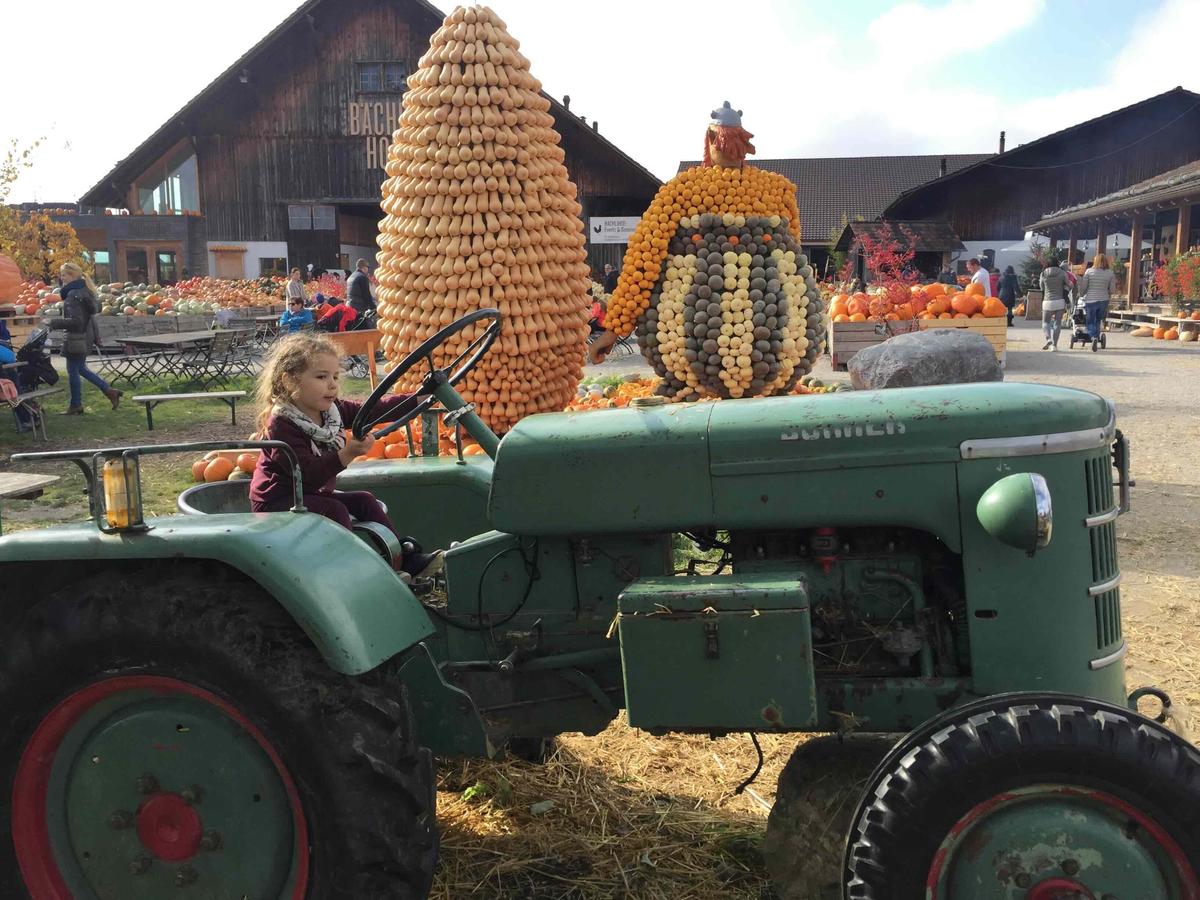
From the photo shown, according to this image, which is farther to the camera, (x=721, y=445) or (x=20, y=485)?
(x=20, y=485)

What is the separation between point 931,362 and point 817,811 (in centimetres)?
670

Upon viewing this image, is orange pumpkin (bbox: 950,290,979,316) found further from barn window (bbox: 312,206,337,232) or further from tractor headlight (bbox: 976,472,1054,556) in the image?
barn window (bbox: 312,206,337,232)

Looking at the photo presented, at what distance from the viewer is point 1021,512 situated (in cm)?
223

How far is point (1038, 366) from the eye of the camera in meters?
Result: 14.6

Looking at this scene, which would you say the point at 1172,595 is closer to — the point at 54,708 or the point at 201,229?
the point at 54,708

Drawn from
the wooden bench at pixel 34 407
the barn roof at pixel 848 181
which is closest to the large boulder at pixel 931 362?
the wooden bench at pixel 34 407

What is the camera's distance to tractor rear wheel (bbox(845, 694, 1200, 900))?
6.58ft

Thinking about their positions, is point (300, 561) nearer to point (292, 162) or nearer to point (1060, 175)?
point (292, 162)

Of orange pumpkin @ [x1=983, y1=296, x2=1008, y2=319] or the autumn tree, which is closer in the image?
orange pumpkin @ [x1=983, y1=296, x2=1008, y2=319]

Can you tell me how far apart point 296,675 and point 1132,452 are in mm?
7590

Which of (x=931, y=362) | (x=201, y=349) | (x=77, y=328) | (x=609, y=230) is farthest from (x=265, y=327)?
(x=931, y=362)

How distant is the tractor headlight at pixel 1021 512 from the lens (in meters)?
2.22

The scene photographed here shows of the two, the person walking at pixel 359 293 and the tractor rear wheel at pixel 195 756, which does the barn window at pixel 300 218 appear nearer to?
the person walking at pixel 359 293

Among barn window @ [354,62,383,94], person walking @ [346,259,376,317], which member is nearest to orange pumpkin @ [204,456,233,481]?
person walking @ [346,259,376,317]
